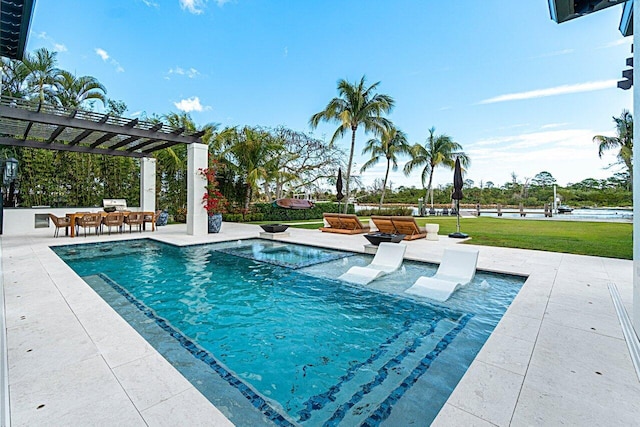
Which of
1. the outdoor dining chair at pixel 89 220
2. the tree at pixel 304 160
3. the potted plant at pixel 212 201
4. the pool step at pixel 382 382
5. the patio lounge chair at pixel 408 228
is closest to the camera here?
the pool step at pixel 382 382

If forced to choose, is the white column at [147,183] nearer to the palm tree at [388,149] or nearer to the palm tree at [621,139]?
the palm tree at [388,149]

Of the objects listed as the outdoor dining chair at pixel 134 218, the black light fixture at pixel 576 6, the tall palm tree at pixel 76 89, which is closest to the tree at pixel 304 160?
the tall palm tree at pixel 76 89

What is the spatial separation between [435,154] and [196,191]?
2107cm

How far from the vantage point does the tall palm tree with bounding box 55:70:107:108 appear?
1513cm

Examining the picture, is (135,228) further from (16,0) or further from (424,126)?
(424,126)

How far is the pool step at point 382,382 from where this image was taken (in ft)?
7.07

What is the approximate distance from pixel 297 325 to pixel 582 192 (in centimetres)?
4635

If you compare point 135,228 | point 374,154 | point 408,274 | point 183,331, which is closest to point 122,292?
point 183,331

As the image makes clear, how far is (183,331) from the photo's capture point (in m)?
3.54

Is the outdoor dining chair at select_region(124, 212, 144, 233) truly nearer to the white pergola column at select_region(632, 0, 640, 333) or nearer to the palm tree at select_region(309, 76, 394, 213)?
the palm tree at select_region(309, 76, 394, 213)

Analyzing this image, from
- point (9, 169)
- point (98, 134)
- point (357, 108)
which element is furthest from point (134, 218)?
point (357, 108)

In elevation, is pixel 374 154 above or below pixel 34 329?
above

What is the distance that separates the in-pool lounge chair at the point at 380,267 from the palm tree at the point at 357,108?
1109 centimetres

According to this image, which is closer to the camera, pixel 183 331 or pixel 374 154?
pixel 183 331
